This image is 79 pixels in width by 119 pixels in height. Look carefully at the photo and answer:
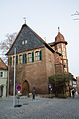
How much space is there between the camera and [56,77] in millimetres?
25594

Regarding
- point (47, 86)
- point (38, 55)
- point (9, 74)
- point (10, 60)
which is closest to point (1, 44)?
point (10, 60)

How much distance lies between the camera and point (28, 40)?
29047 mm

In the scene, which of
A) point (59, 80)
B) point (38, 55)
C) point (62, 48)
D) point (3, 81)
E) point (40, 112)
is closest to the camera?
point (40, 112)

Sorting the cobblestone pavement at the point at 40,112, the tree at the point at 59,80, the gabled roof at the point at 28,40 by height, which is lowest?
the cobblestone pavement at the point at 40,112

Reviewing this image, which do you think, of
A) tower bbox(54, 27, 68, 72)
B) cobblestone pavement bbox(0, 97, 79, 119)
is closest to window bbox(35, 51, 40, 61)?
tower bbox(54, 27, 68, 72)

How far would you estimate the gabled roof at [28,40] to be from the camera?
1086 inches

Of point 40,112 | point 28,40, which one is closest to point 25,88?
point 28,40

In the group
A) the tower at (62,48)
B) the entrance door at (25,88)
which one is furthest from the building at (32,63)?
the tower at (62,48)

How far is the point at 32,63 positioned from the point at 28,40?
5206mm

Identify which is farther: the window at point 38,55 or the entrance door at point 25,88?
the entrance door at point 25,88

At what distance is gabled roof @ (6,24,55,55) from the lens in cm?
2760

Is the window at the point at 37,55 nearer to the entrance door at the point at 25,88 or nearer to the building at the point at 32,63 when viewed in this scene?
the building at the point at 32,63

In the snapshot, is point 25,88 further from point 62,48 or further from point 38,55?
point 62,48

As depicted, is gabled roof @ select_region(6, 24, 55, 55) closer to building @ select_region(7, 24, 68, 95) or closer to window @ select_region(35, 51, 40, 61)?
building @ select_region(7, 24, 68, 95)
